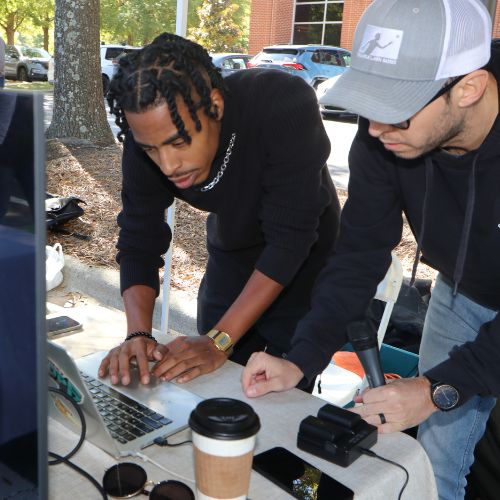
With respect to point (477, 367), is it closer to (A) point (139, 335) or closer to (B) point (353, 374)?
(A) point (139, 335)

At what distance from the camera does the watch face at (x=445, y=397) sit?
1.38m

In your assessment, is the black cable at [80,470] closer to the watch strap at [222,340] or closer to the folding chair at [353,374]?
the watch strap at [222,340]

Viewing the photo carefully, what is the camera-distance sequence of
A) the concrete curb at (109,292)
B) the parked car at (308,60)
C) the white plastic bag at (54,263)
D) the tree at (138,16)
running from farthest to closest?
the tree at (138,16)
the parked car at (308,60)
the concrete curb at (109,292)
the white plastic bag at (54,263)

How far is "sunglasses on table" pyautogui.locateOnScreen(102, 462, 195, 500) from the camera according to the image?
1.04 meters

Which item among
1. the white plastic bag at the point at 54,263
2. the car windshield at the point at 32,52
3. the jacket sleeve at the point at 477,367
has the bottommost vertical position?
the car windshield at the point at 32,52

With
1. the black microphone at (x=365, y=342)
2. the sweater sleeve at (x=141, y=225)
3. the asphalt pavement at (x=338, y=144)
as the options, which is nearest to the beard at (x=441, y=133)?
the black microphone at (x=365, y=342)

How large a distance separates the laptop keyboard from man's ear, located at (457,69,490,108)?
816mm

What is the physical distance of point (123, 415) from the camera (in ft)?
4.24

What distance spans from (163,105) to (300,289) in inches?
29.1

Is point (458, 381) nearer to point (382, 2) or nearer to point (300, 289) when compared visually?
point (300, 289)

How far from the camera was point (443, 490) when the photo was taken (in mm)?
1853

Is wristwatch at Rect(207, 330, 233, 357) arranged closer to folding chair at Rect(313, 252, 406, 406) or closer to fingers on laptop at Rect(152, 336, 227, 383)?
fingers on laptop at Rect(152, 336, 227, 383)

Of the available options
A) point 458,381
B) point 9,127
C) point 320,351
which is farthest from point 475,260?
point 9,127

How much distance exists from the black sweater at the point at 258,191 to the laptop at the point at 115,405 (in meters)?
0.40
